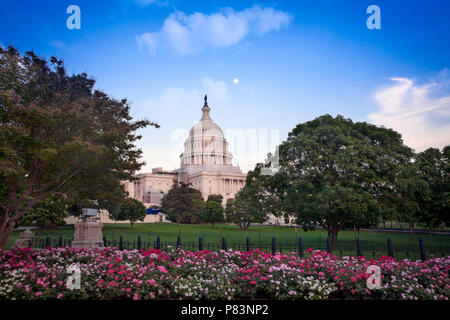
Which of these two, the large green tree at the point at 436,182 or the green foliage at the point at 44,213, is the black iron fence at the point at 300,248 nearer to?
the large green tree at the point at 436,182

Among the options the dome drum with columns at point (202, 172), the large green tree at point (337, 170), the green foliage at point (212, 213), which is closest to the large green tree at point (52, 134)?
the large green tree at point (337, 170)

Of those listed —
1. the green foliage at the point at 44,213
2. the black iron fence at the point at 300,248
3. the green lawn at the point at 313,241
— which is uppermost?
the green foliage at the point at 44,213

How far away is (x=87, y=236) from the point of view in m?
17.4

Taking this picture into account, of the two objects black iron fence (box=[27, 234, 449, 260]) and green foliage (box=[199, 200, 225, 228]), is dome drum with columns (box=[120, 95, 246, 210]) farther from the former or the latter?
black iron fence (box=[27, 234, 449, 260])

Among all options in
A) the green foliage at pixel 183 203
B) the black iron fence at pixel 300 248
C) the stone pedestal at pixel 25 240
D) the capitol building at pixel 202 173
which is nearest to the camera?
the black iron fence at pixel 300 248

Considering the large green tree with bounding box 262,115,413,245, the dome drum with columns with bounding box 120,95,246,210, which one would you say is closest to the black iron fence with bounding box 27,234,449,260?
the large green tree with bounding box 262,115,413,245

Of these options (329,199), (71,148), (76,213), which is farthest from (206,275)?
(76,213)

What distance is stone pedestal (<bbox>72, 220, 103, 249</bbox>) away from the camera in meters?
17.3

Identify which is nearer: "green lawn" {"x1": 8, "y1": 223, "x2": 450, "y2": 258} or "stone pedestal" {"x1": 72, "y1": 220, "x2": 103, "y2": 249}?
"stone pedestal" {"x1": 72, "y1": 220, "x2": 103, "y2": 249}

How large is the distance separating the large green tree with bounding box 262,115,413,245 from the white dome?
4074 inches

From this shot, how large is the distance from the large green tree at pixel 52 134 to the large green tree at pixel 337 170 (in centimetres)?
1089

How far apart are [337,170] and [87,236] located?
1494 cm

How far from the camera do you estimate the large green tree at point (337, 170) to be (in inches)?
793
